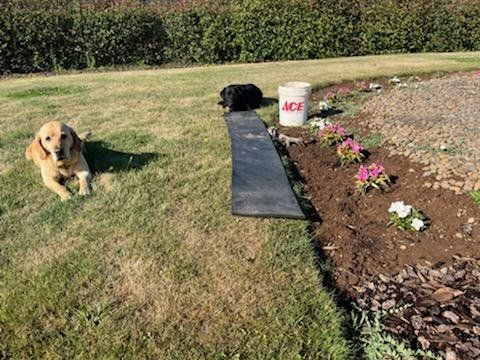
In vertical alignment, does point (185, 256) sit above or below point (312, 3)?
below

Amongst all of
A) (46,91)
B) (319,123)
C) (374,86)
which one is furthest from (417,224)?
(46,91)

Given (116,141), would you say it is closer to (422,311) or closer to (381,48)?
(422,311)

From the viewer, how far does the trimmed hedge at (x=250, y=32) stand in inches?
469

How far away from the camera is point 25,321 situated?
95.6 inches

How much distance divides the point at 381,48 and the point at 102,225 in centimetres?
1153

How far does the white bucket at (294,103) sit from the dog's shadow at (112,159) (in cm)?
182

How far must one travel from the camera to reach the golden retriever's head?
3.78m

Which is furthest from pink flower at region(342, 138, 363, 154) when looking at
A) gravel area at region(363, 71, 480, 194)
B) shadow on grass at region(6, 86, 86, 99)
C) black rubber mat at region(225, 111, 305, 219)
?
shadow on grass at region(6, 86, 86, 99)

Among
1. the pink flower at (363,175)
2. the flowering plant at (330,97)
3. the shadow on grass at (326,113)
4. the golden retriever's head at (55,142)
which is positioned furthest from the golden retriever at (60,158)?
the flowering plant at (330,97)

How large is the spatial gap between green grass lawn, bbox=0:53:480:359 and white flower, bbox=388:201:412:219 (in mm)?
675

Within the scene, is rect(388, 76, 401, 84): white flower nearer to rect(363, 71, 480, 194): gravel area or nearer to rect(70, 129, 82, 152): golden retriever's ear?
rect(363, 71, 480, 194): gravel area

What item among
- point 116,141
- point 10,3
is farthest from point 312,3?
point 116,141

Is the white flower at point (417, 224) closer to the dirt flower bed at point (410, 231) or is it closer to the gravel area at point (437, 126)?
the dirt flower bed at point (410, 231)

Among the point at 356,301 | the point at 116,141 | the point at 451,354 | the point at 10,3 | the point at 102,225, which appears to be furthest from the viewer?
the point at 10,3
